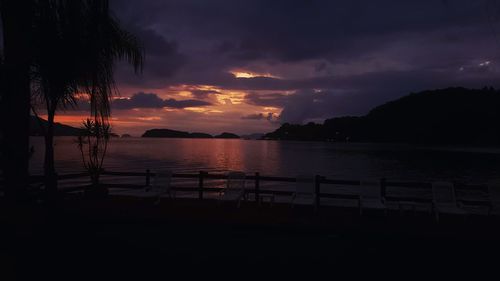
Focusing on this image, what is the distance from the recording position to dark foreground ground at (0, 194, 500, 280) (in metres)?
6.19

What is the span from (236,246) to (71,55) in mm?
5087

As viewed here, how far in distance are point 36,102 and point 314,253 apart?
21.7 feet

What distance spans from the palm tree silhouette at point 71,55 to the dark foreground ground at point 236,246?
1.26 metres

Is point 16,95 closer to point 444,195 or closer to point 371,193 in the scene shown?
point 371,193

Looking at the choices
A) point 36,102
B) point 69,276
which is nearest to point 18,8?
point 36,102

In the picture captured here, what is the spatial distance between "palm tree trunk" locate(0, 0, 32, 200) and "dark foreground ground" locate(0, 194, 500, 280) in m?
0.76

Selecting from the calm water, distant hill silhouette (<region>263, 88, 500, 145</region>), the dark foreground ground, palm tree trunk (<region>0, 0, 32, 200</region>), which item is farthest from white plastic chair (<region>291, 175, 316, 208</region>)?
distant hill silhouette (<region>263, 88, 500, 145</region>)

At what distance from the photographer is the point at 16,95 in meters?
7.22

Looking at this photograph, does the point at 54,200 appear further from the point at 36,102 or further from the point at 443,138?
the point at 443,138

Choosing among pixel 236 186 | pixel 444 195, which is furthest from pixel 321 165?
pixel 444 195

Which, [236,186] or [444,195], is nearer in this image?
[444,195]

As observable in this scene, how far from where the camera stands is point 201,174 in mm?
11898

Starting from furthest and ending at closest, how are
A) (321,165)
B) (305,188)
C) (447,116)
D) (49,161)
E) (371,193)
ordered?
(447,116) → (321,165) → (305,188) → (371,193) → (49,161)

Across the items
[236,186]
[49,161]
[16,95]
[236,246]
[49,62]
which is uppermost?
[49,62]
